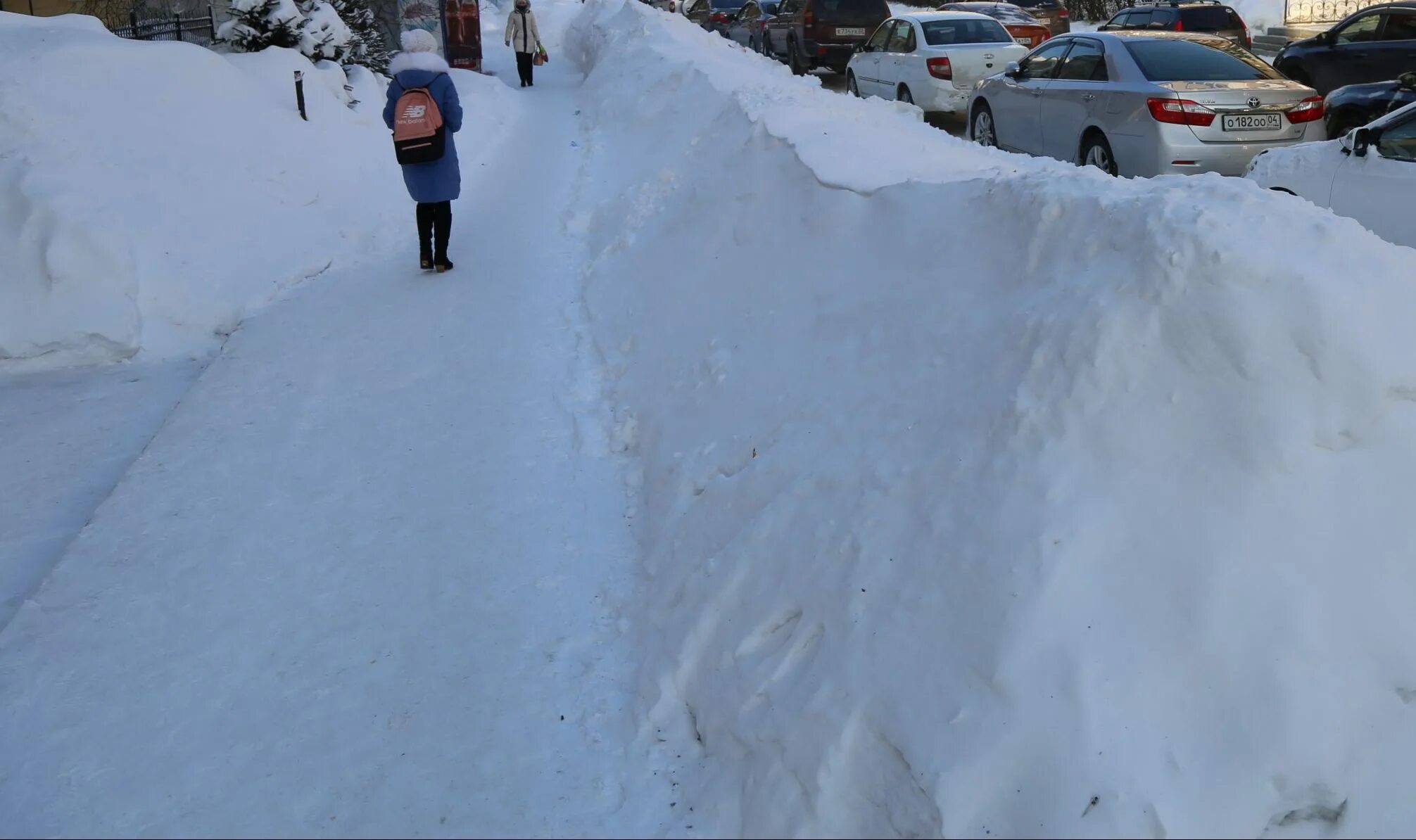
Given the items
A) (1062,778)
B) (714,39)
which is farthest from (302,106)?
(714,39)

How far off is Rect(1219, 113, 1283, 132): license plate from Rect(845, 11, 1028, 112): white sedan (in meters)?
4.90

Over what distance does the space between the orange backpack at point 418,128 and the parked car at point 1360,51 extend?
11.5 meters

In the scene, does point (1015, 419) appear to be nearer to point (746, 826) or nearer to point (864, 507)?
point (864, 507)

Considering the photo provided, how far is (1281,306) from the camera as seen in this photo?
321 cm

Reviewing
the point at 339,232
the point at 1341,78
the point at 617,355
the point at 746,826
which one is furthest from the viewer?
the point at 1341,78

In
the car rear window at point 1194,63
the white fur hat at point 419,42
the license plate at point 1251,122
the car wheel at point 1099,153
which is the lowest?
the car wheel at point 1099,153

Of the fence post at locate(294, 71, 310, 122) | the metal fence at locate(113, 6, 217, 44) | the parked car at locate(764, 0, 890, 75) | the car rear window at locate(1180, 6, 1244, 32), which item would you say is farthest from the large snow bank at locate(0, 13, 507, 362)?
the car rear window at locate(1180, 6, 1244, 32)

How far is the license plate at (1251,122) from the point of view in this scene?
8.69 metres

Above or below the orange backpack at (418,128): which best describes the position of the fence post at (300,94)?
above

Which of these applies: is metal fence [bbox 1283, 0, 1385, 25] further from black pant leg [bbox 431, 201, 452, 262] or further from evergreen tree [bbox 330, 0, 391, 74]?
black pant leg [bbox 431, 201, 452, 262]

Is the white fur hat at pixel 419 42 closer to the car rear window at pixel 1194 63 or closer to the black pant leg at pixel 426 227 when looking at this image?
the black pant leg at pixel 426 227

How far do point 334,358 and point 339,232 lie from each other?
2910mm

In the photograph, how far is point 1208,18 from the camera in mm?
18062

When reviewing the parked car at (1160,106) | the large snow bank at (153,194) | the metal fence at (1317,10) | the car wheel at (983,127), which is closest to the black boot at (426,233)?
the large snow bank at (153,194)
